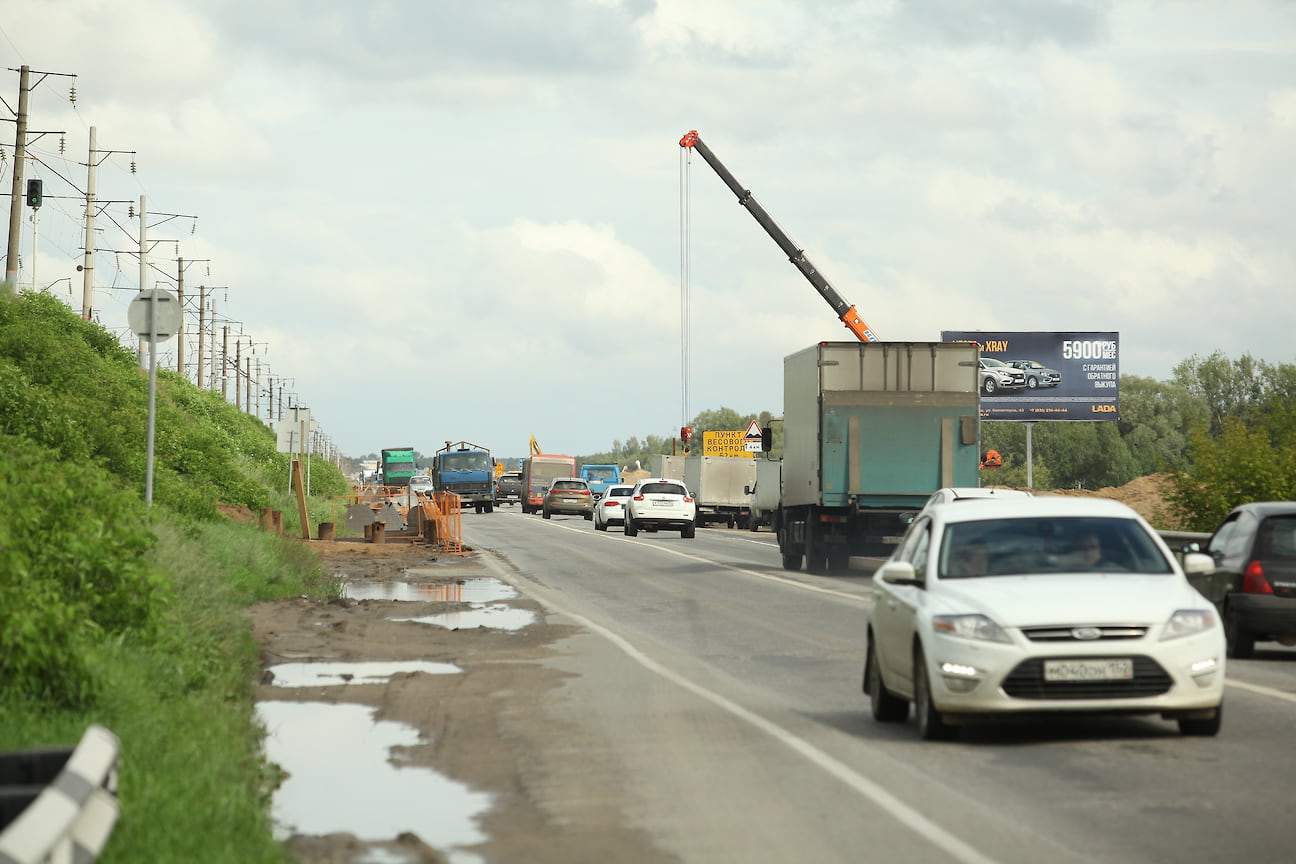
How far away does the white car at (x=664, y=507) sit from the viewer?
2002 inches

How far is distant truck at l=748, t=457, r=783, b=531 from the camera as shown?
45.2m

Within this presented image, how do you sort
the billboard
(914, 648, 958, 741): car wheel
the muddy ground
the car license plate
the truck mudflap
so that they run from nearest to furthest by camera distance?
the muddy ground
the car license plate
(914, 648, 958, 741): car wheel
the truck mudflap
the billboard

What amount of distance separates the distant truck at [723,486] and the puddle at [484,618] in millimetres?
41669

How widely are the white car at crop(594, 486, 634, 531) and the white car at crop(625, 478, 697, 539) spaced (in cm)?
442

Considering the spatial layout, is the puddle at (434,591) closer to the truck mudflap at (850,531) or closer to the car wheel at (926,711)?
the truck mudflap at (850,531)

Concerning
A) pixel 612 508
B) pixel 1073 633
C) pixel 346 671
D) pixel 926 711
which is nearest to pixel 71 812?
pixel 926 711

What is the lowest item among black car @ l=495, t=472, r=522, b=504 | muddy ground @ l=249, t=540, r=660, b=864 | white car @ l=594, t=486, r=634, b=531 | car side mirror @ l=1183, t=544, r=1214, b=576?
muddy ground @ l=249, t=540, r=660, b=864

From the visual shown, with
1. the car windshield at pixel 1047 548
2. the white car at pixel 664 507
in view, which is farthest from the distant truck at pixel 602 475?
the car windshield at pixel 1047 548

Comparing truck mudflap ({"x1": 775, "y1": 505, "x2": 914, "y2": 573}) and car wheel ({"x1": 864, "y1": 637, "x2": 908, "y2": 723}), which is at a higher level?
truck mudflap ({"x1": 775, "y1": 505, "x2": 914, "y2": 573})

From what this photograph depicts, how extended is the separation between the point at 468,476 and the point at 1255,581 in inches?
2878

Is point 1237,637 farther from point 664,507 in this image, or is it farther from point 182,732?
point 664,507

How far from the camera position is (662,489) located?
5125 centimetres

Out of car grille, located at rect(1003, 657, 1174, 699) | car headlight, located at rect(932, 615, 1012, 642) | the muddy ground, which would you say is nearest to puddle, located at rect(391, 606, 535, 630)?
the muddy ground

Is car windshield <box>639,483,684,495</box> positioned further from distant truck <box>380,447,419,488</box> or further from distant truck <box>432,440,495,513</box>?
distant truck <box>380,447,419,488</box>
